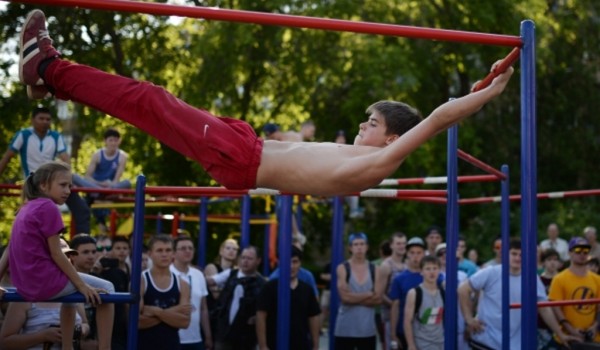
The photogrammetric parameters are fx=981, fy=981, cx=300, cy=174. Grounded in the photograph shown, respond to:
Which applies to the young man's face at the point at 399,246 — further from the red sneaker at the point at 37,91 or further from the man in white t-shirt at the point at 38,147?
the red sneaker at the point at 37,91

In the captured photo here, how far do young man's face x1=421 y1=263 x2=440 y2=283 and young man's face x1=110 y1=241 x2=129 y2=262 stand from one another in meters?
2.64

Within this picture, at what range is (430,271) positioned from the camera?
8.78 m

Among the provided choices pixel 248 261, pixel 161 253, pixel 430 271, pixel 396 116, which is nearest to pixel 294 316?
pixel 248 261

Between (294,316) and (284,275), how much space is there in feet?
4.54

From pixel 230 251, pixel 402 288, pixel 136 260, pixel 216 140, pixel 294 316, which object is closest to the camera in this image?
pixel 216 140

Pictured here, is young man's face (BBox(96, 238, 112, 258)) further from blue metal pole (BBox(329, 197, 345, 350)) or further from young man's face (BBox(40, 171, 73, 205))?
young man's face (BBox(40, 171, 73, 205))

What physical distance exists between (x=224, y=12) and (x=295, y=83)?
16236 mm

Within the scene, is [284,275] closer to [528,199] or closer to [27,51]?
[528,199]

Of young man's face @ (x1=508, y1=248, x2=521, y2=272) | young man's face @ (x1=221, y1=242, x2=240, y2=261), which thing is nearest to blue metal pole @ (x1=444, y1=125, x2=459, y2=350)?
young man's face @ (x1=508, y1=248, x2=521, y2=272)

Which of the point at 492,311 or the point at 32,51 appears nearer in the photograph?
the point at 32,51

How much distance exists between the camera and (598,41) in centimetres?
2405

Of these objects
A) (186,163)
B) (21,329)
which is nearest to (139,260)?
(21,329)

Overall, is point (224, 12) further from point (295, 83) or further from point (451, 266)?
point (295, 83)

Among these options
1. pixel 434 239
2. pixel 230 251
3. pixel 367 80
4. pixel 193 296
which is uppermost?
pixel 367 80
